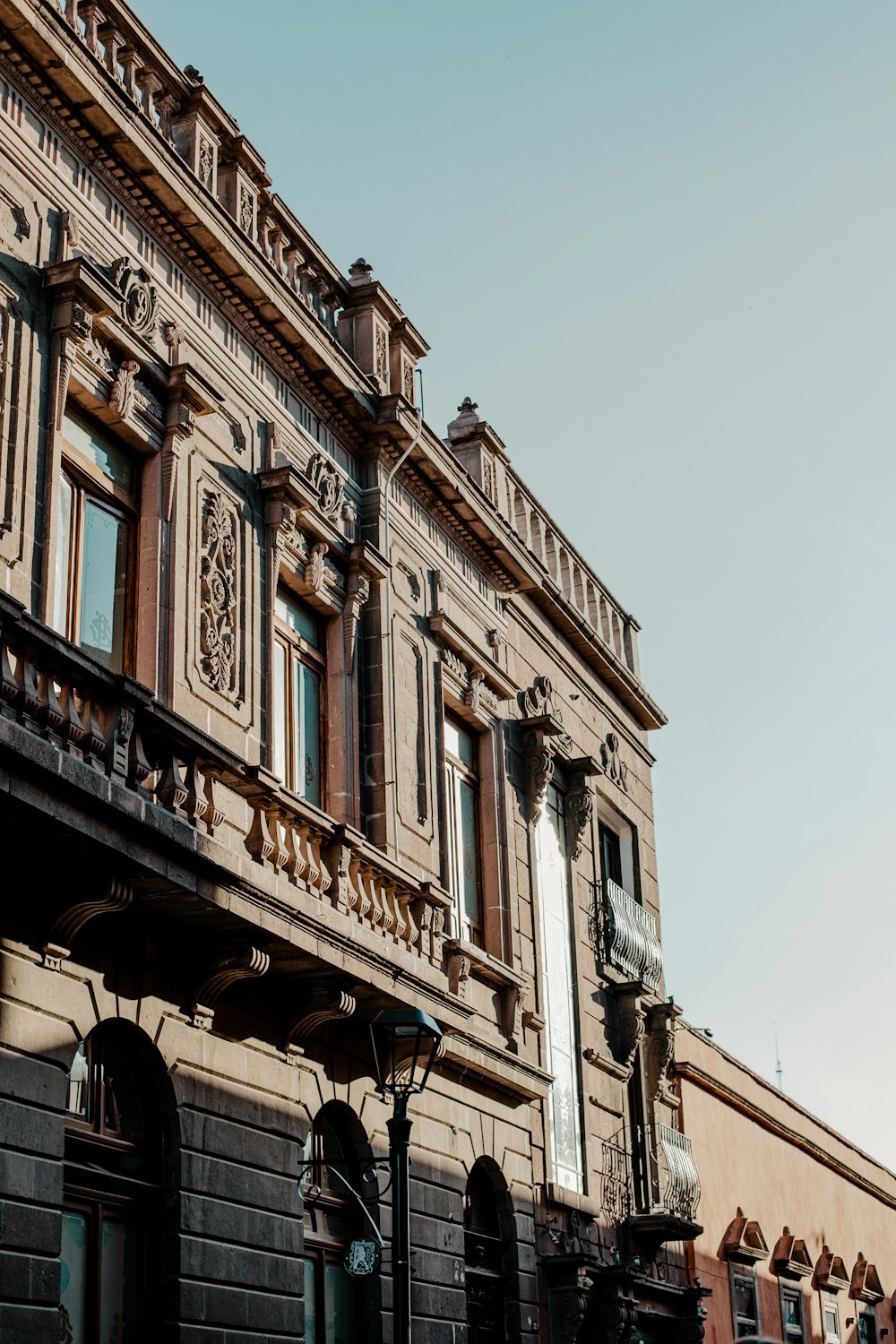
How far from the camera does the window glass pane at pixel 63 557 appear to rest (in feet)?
37.5

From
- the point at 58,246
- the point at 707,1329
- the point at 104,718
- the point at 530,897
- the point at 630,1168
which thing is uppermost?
the point at 58,246

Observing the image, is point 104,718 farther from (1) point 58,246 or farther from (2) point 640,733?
(2) point 640,733

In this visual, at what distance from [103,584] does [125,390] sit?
1369 millimetres

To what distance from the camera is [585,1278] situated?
16672 millimetres

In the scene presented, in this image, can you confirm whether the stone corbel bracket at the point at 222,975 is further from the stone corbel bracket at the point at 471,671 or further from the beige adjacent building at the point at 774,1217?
the beige adjacent building at the point at 774,1217

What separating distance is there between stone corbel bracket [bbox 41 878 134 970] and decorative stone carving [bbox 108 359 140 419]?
382cm

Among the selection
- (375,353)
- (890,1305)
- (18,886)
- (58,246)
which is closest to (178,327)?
(58,246)

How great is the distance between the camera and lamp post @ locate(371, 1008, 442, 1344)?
9352mm

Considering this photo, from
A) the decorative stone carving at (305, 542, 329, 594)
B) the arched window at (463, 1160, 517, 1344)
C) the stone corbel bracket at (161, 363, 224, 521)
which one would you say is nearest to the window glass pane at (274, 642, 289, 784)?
the decorative stone carving at (305, 542, 329, 594)

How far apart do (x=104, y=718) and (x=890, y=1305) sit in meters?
27.8

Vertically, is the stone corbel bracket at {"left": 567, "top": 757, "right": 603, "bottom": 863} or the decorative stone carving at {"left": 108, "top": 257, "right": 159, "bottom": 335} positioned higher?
the decorative stone carving at {"left": 108, "top": 257, "right": 159, "bottom": 335}

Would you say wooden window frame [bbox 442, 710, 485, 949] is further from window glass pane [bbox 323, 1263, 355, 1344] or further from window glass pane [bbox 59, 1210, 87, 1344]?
window glass pane [bbox 59, 1210, 87, 1344]

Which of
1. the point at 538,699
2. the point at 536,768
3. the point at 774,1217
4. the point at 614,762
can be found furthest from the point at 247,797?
the point at 774,1217

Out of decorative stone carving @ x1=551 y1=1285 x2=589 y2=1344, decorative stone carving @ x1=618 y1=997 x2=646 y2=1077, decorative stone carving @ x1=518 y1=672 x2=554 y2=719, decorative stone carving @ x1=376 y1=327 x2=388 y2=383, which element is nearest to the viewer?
decorative stone carving @ x1=551 y1=1285 x2=589 y2=1344
